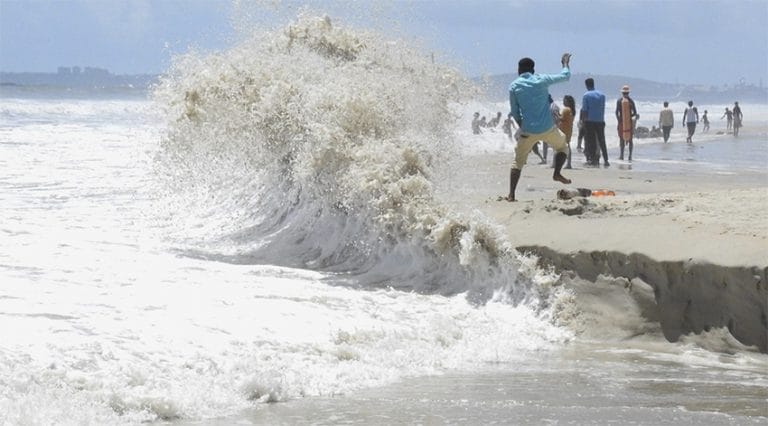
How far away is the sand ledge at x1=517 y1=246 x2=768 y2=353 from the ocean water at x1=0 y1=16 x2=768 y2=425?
13cm

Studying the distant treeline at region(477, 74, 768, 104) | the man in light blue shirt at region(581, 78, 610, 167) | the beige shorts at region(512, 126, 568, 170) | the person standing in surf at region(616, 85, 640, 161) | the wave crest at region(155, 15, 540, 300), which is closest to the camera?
the wave crest at region(155, 15, 540, 300)

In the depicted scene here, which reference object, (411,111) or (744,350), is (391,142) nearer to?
(411,111)

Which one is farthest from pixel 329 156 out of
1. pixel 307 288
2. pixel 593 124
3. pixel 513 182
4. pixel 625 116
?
pixel 625 116

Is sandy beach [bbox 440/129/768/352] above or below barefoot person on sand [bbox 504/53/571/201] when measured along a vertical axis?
below

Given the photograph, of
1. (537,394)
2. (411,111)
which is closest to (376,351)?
(537,394)

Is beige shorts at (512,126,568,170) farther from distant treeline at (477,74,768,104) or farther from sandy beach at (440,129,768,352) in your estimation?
distant treeline at (477,74,768,104)

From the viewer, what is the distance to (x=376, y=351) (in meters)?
7.87

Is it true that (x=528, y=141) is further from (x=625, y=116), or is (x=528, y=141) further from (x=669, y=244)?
(x=625, y=116)

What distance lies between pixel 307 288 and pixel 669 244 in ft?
9.63

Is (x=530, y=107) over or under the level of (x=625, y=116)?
over

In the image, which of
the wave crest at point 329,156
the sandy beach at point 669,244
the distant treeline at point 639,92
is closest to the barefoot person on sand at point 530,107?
the sandy beach at point 669,244

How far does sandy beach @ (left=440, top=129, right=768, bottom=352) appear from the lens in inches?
330

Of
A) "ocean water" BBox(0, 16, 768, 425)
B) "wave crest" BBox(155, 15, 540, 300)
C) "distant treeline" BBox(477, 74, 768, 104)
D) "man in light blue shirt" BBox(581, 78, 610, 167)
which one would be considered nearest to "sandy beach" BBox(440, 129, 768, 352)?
"ocean water" BBox(0, 16, 768, 425)

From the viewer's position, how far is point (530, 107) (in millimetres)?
12227
